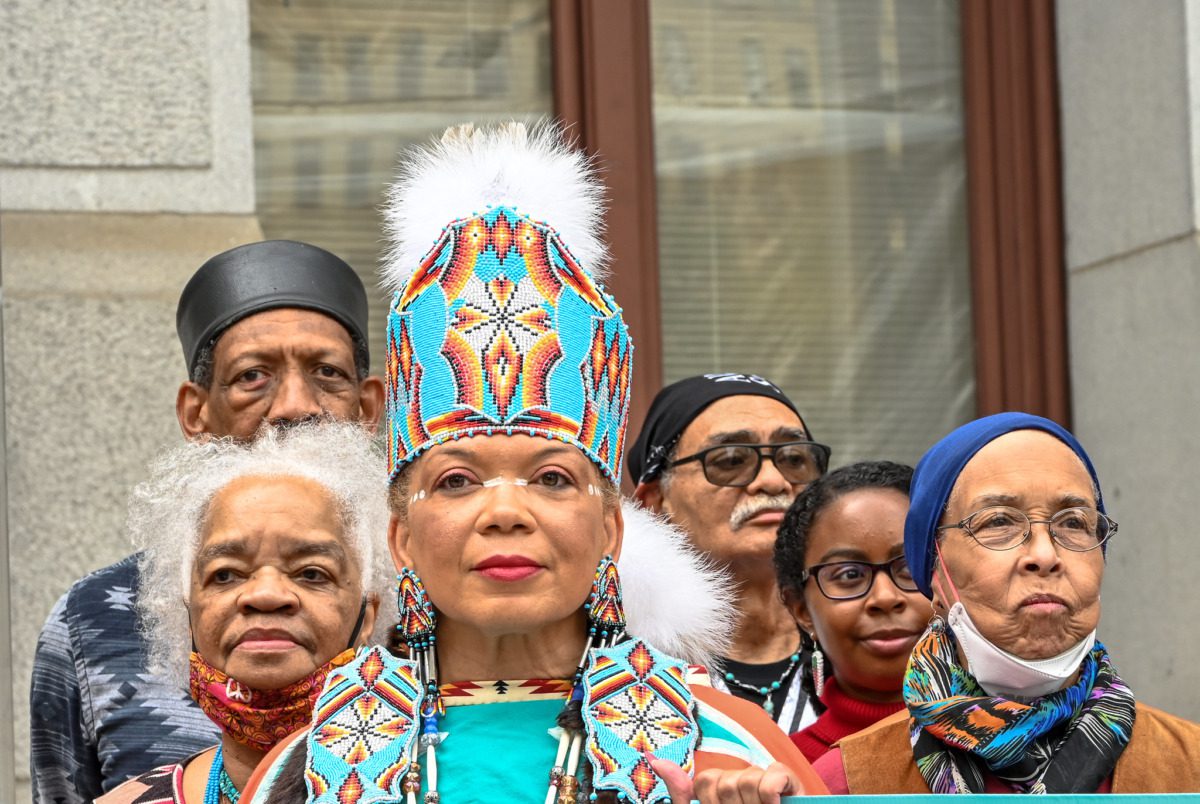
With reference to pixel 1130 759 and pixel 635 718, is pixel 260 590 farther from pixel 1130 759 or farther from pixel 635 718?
pixel 1130 759

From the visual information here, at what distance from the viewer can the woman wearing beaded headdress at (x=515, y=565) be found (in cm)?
328

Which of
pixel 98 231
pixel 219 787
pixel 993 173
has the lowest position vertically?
pixel 219 787

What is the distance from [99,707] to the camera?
4.35 metres

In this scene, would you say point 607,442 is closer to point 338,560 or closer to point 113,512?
point 338,560

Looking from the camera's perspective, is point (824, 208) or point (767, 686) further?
point (824, 208)

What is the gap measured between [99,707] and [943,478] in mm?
1864

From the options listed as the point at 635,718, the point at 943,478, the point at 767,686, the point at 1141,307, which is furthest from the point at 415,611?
the point at 1141,307

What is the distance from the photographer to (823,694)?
4359mm

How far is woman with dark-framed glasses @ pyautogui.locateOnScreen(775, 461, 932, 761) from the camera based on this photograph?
4219 millimetres

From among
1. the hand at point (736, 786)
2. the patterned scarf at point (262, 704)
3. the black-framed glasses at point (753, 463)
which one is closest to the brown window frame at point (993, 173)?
the black-framed glasses at point (753, 463)

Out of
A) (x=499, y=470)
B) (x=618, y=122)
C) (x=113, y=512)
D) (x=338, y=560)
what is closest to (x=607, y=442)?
(x=499, y=470)

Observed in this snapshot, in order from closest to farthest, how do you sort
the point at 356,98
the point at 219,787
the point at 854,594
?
the point at 219,787 < the point at 854,594 < the point at 356,98

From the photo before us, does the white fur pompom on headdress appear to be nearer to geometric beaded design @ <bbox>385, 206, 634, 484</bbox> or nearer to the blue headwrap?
geometric beaded design @ <bbox>385, 206, 634, 484</bbox>

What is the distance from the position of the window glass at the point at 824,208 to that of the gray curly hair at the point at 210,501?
8.31ft
